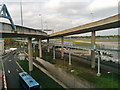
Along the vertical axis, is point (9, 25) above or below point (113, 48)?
above

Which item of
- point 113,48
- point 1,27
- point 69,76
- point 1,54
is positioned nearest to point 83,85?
point 69,76

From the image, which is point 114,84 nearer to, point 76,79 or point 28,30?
point 76,79

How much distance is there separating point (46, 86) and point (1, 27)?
45.0ft

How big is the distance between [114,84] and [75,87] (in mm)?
6631

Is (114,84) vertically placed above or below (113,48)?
below

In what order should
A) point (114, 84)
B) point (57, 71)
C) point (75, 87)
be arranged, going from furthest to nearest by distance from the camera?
1. point (57, 71)
2. point (75, 87)
3. point (114, 84)

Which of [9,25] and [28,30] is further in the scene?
[28,30]

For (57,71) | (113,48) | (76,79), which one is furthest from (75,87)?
(113,48)

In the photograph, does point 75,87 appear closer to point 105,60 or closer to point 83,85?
point 83,85

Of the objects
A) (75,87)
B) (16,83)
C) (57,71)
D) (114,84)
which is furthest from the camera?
(57,71)

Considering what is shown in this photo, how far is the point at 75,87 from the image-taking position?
57.8 feet

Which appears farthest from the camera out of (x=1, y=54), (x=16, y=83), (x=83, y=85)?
(x=1, y=54)

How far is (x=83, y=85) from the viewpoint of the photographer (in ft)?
53.1

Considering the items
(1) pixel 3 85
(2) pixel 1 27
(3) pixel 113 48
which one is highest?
(2) pixel 1 27
